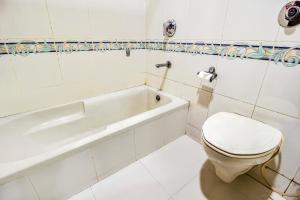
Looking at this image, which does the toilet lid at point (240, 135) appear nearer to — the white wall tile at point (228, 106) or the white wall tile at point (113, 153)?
the white wall tile at point (228, 106)

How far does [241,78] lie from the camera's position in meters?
1.10

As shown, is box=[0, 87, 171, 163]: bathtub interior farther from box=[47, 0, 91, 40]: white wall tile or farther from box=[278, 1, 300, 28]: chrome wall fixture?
box=[278, 1, 300, 28]: chrome wall fixture

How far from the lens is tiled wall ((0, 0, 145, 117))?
1120mm

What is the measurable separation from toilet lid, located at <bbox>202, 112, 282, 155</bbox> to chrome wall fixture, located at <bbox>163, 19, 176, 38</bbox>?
90 cm

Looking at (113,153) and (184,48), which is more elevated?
(184,48)

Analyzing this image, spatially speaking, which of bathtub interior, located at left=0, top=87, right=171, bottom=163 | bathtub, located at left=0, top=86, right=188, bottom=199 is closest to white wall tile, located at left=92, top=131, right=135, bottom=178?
bathtub, located at left=0, top=86, right=188, bottom=199

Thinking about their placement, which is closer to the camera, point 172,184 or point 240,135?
point 240,135

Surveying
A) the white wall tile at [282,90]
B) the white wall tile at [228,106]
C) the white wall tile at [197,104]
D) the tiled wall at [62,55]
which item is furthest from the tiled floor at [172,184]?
the tiled wall at [62,55]

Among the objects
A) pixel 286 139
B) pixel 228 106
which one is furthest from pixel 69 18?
pixel 286 139

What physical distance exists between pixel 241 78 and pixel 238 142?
487mm

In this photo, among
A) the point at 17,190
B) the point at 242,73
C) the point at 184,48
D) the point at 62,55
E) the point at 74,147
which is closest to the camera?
the point at 17,190

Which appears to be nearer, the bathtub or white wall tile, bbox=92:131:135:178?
the bathtub

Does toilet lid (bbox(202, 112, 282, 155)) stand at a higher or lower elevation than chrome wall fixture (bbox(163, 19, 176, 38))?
lower

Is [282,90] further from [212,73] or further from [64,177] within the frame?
[64,177]
